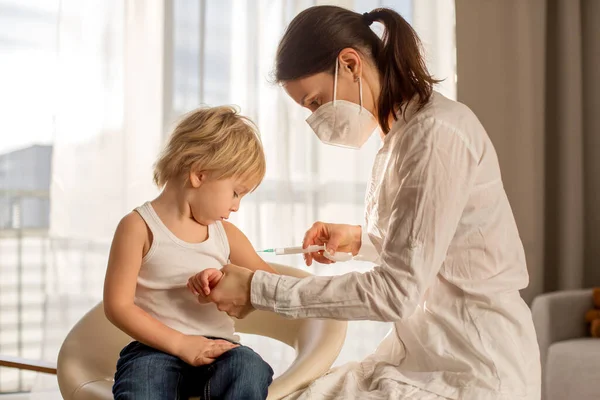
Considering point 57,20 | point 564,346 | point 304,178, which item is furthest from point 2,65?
point 564,346

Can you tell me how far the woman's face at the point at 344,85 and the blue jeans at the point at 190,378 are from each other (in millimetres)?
506

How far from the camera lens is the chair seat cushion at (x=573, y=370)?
2344 mm

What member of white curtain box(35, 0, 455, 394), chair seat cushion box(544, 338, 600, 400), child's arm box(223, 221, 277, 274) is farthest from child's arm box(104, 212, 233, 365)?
chair seat cushion box(544, 338, 600, 400)

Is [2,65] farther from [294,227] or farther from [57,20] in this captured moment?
[294,227]

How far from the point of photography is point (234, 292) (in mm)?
1157

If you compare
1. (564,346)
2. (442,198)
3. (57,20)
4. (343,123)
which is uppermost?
(57,20)

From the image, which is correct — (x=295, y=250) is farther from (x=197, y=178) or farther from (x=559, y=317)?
(x=559, y=317)

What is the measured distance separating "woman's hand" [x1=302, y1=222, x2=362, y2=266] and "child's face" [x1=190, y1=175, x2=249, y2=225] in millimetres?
261

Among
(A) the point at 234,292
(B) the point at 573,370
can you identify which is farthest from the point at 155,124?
(B) the point at 573,370

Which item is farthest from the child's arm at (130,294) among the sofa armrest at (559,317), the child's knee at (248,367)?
the sofa armrest at (559,317)

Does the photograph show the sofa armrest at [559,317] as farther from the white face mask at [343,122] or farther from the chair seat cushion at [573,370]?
the white face mask at [343,122]

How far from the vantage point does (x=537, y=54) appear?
10.9 ft

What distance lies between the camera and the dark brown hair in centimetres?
126

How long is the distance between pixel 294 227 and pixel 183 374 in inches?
61.9
